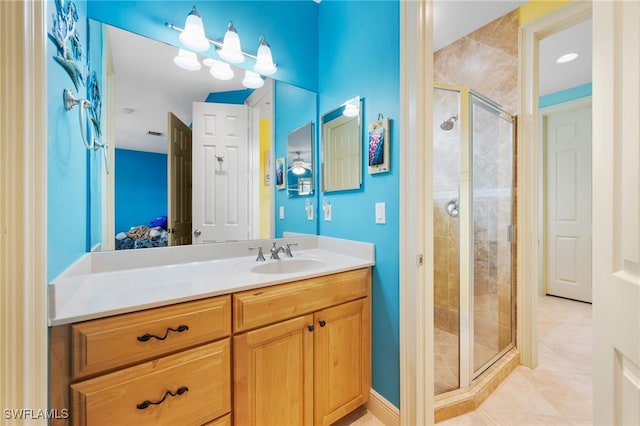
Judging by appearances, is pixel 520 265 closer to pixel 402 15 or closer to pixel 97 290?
pixel 402 15

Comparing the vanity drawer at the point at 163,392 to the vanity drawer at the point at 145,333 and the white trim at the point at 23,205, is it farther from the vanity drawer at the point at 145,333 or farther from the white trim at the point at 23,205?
the white trim at the point at 23,205

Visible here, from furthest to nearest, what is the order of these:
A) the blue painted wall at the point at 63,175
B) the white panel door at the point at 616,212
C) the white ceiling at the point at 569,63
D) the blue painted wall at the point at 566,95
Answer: the blue painted wall at the point at 566,95
the white ceiling at the point at 569,63
the blue painted wall at the point at 63,175
the white panel door at the point at 616,212

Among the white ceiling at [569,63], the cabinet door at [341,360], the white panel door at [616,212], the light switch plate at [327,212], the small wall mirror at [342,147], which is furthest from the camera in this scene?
the white ceiling at [569,63]

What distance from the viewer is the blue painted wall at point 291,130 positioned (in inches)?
73.2

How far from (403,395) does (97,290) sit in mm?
1428

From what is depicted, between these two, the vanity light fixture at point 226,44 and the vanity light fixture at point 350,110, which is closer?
the vanity light fixture at point 226,44

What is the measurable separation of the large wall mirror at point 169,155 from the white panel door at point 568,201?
3.61m

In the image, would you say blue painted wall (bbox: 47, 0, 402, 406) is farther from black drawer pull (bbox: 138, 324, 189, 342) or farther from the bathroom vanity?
black drawer pull (bbox: 138, 324, 189, 342)

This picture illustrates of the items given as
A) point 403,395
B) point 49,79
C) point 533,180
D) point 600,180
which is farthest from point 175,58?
point 533,180

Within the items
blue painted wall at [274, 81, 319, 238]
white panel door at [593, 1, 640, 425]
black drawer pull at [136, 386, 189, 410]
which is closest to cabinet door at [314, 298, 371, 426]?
black drawer pull at [136, 386, 189, 410]

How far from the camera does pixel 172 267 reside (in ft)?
4.38

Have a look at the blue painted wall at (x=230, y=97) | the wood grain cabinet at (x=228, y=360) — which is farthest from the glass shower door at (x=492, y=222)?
the blue painted wall at (x=230, y=97)

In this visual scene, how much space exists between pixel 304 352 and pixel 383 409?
0.62m

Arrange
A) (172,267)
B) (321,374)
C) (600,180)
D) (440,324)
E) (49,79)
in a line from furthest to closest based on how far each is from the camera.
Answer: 1. (440,324)
2. (172,267)
3. (321,374)
4. (49,79)
5. (600,180)
